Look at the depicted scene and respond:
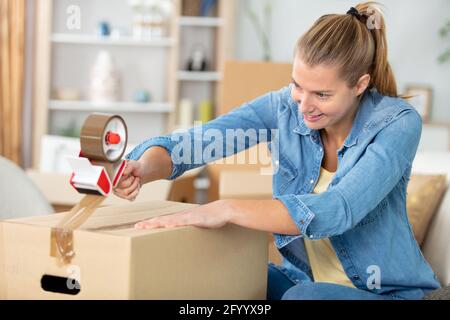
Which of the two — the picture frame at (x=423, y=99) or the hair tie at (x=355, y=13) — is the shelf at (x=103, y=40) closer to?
the picture frame at (x=423, y=99)

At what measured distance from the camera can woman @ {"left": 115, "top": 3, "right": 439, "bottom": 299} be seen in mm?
1139

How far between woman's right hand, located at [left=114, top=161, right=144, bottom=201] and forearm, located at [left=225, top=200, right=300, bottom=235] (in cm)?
19

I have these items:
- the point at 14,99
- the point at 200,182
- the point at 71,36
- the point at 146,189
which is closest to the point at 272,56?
the point at 200,182

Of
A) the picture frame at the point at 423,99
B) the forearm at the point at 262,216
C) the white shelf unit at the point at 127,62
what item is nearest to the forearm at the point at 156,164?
the forearm at the point at 262,216

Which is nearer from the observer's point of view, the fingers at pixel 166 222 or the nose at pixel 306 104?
the fingers at pixel 166 222

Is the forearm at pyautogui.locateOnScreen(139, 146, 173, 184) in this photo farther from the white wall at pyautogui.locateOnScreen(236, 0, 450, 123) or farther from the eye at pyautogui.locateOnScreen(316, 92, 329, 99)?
the white wall at pyautogui.locateOnScreen(236, 0, 450, 123)

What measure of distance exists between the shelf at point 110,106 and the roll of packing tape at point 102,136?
320 cm

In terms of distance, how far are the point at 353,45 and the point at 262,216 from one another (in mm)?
374

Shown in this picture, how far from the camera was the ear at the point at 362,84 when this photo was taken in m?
1.31

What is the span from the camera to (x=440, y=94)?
4.53 meters

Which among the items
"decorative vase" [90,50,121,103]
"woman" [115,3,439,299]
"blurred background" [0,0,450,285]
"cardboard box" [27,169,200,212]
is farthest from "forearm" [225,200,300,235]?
"decorative vase" [90,50,121,103]
